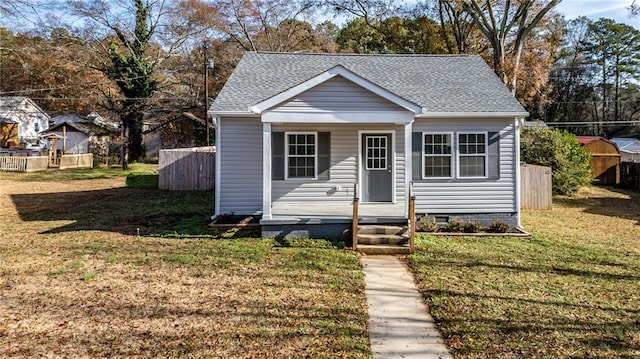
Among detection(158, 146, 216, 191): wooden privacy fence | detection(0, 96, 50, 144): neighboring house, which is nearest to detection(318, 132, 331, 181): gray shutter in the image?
detection(158, 146, 216, 191): wooden privacy fence

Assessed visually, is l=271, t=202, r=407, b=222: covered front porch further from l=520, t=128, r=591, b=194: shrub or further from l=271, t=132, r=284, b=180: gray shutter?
l=520, t=128, r=591, b=194: shrub

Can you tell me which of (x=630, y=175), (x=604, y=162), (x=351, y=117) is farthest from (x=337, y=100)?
(x=604, y=162)

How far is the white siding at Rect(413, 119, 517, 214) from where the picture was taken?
10.1 meters

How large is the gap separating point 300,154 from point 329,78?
229 cm

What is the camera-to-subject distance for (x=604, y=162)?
72.2ft

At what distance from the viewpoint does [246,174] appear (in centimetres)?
1021

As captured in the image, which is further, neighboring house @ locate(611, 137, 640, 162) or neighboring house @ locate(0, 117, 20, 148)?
neighboring house @ locate(0, 117, 20, 148)

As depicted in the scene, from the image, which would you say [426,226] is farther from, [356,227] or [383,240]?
[356,227]

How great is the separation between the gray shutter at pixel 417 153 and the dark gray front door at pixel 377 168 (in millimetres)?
615

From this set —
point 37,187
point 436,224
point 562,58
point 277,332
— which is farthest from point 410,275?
point 562,58

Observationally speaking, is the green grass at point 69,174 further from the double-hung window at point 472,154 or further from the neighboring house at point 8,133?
the double-hung window at point 472,154

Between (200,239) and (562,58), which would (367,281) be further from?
(562,58)

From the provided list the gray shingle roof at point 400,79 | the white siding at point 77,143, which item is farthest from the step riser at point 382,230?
the white siding at point 77,143

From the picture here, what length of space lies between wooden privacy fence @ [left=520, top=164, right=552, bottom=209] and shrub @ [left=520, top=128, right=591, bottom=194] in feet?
10.4
